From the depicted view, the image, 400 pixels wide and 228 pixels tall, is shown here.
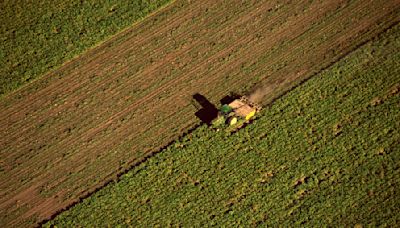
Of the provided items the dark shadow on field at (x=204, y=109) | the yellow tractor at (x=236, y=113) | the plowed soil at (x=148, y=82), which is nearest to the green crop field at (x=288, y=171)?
the yellow tractor at (x=236, y=113)

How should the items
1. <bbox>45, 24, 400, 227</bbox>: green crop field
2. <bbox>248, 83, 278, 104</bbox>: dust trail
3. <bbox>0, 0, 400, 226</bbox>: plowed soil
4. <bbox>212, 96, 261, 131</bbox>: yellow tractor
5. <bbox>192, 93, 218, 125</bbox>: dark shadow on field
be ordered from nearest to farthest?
1. <bbox>45, 24, 400, 227</bbox>: green crop field
2. <bbox>212, 96, 261, 131</bbox>: yellow tractor
3. <bbox>0, 0, 400, 226</bbox>: plowed soil
4. <bbox>192, 93, 218, 125</bbox>: dark shadow on field
5. <bbox>248, 83, 278, 104</bbox>: dust trail

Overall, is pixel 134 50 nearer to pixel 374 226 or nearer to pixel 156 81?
pixel 156 81

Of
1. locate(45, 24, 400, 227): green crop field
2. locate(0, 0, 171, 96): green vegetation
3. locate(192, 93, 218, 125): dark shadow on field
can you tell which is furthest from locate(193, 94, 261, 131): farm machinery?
locate(0, 0, 171, 96): green vegetation

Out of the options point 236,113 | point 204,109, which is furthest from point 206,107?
point 236,113

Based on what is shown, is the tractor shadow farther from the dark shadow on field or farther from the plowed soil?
the plowed soil

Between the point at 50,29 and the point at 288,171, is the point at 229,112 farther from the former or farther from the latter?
the point at 50,29

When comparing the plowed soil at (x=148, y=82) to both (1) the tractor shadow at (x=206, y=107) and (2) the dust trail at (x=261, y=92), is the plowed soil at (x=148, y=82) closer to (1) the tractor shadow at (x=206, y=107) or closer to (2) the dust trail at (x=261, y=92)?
(2) the dust trail at (x=261, y=92)
